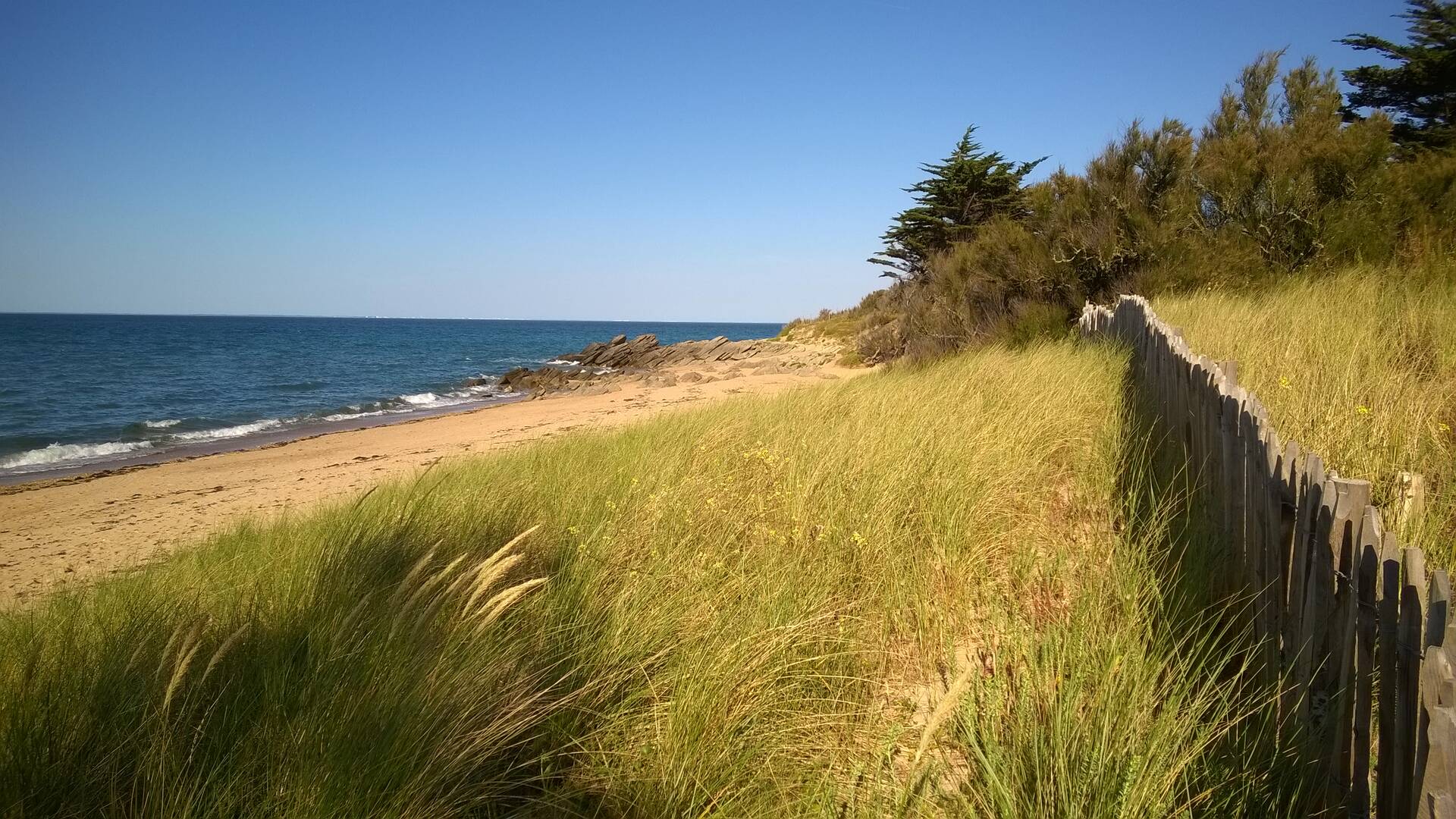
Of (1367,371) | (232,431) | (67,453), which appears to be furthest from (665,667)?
(232,431)

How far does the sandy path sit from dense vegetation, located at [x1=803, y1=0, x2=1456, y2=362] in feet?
15.3

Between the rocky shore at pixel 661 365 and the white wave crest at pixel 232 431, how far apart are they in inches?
295

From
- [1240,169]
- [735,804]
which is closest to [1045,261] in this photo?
[1240,169]

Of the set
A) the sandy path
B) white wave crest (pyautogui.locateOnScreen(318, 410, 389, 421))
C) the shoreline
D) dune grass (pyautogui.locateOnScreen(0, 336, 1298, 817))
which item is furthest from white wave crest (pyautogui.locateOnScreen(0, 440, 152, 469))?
dune grass (pyautogui.locateOnScreen(0, 336, 1298, 817))

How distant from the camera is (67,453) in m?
14.8

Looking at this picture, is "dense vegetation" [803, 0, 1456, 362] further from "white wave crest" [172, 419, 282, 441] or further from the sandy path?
"white wave crest" [172, 419, 282, 441]

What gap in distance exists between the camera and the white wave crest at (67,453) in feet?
45.6

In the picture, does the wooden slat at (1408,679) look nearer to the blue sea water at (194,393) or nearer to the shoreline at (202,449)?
the shoreline at (202,449)

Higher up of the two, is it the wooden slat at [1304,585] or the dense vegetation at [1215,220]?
the dense vegetation at [1215,220]

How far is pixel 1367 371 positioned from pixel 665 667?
165 inches

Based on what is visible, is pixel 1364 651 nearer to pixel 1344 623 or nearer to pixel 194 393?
pixel 1344 623

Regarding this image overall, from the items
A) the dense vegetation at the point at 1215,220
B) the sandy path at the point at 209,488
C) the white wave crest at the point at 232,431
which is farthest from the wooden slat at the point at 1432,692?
the white wave crest at the point at 232,431

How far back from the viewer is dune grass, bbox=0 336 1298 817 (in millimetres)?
1793

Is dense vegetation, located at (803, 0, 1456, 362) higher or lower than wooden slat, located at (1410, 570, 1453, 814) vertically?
higher
